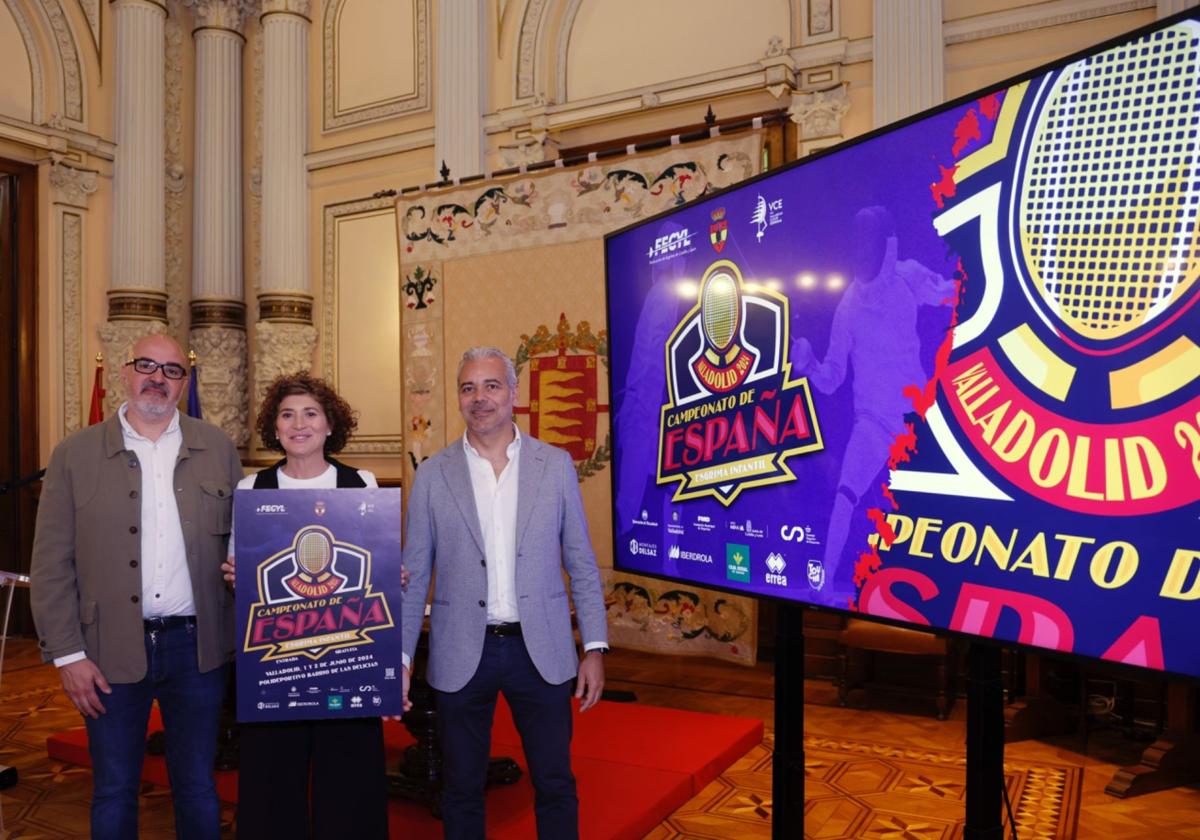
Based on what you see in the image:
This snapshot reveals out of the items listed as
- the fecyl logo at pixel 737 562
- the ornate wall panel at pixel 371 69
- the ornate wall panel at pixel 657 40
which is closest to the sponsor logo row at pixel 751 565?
the fecyl logo at pixel 737 562

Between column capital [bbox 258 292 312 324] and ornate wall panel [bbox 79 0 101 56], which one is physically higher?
ornate wall panel [bbox 79 0 101 56]

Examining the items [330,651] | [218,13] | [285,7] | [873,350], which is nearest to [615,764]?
[330,651]

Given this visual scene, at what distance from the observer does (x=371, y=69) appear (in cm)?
681

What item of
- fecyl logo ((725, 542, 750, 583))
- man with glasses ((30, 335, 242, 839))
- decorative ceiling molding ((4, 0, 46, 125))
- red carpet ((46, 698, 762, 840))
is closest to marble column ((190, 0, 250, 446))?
decorative ceiling molding ((4, 0, 46, 125))

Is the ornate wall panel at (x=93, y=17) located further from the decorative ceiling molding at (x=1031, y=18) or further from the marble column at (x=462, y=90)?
the decorative ceiling molding at (x=1031, y=18)

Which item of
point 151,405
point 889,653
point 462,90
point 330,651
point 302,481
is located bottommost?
point 889,653

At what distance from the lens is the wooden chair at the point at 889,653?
407 centimetres

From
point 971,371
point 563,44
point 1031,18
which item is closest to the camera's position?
point 971,371

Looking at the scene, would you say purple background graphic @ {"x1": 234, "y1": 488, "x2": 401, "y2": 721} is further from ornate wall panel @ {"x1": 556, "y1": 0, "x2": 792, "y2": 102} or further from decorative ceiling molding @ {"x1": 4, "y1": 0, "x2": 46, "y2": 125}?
decorative ceiling molding @ {"x1": 4, "y1": 0, "x2": 46, "y2": 125}

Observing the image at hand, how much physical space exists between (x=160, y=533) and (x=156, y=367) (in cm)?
41

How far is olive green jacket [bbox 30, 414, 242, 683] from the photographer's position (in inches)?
82.6

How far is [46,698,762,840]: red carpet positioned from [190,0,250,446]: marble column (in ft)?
11.9

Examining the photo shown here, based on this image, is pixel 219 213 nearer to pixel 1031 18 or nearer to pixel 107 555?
pixel 107 555

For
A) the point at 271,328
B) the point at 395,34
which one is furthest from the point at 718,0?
the point at 271,328
